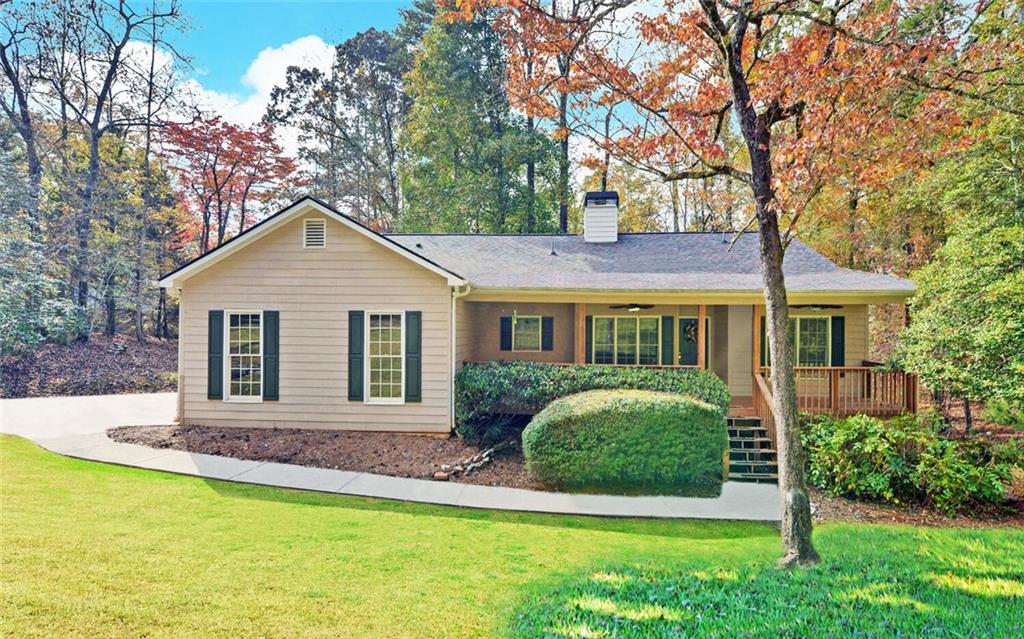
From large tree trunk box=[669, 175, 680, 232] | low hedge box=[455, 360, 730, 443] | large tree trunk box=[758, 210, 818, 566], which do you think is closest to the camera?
large tree trunk box=[758, 210, 818, 566]

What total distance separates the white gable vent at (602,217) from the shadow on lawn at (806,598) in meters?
9.71

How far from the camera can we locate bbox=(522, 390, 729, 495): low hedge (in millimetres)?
7051

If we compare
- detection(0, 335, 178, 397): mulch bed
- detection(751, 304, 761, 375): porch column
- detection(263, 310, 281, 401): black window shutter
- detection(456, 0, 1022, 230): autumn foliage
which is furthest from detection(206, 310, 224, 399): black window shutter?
detection(751, 304, 761, 375): porch column

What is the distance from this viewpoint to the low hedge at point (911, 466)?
6.52 metres

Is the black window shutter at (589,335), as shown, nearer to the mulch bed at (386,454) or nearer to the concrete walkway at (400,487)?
the mulch bed at (386,454)

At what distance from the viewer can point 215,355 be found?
383 inches

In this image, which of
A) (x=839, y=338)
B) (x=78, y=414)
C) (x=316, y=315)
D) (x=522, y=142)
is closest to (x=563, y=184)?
(x=522, y=142)

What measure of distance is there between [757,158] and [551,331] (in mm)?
7366

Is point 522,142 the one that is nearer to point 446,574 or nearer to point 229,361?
point 229,361

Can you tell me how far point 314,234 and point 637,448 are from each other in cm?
707

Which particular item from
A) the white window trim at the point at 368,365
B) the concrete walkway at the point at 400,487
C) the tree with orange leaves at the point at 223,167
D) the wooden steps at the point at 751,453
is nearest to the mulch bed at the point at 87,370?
the tree with orange leaves at the point at 223,167

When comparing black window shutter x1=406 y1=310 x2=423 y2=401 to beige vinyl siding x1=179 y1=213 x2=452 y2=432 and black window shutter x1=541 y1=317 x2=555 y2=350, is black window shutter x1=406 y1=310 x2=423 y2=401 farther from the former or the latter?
black window shutter x1=541 y1=317 x2=555 y2=350

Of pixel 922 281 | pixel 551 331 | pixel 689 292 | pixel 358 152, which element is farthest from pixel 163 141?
pixel 922 281

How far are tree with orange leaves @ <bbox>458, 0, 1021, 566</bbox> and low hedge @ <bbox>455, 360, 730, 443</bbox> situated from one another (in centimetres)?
409
